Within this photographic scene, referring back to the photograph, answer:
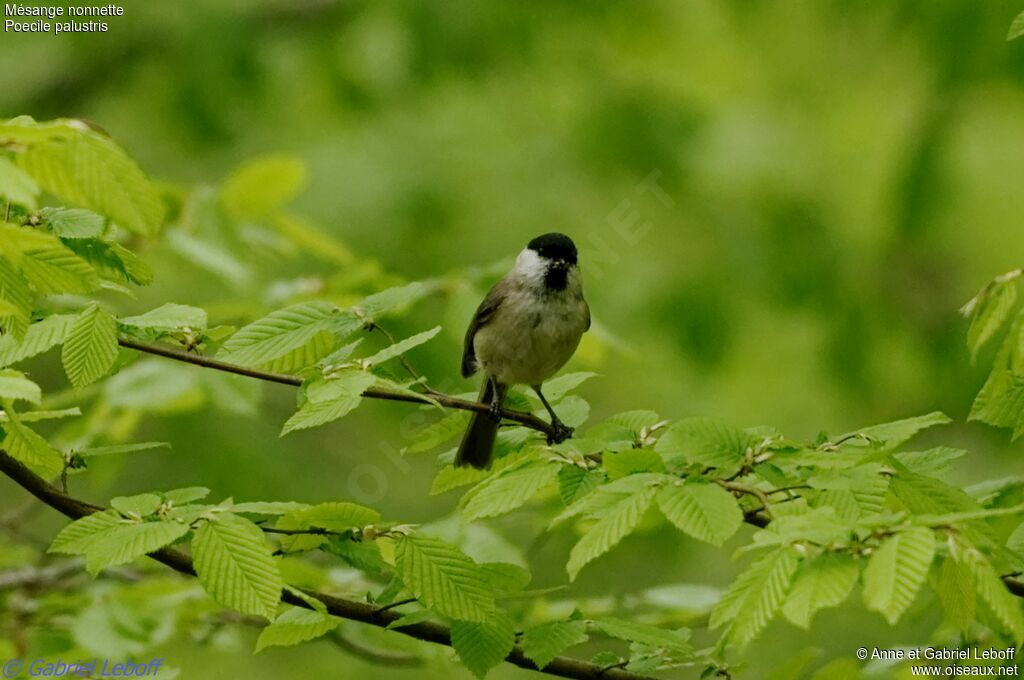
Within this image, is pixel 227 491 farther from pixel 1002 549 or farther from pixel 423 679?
pixel 1002 549

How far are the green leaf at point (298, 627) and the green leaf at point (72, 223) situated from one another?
3.25ft

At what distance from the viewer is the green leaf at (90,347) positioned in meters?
2.59

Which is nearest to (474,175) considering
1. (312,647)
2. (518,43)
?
(518,43)

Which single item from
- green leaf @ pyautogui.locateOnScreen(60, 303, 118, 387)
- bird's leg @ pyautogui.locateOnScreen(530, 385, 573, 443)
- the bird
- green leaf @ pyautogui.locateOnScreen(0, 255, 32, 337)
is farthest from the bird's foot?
the bird

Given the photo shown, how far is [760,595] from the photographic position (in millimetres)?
2162

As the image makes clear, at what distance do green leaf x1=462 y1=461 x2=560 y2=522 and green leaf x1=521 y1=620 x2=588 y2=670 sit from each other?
40cm

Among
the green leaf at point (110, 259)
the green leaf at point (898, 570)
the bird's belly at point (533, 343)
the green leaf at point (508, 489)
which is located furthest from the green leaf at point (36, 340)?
the bird's belly at point (533, 343)

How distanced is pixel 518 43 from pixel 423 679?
5.03m

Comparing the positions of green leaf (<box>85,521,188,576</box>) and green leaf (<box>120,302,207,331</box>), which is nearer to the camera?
green leaf (<box>85,521,188,576</box>)

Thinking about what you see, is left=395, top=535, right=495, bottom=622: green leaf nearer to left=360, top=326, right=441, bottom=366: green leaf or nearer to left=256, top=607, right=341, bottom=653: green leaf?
left=256, top=607, right=341, bottom=653: green leaf

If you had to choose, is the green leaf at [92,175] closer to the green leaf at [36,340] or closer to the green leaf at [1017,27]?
the green leaf at [36,340]

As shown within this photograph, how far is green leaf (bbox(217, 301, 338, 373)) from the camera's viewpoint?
273 centimetres

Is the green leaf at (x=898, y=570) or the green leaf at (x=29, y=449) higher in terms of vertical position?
the green leaf at (x=29, y=449)

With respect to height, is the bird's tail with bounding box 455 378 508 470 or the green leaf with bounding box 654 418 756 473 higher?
the green leaf with bounding box 654 418 756 473
